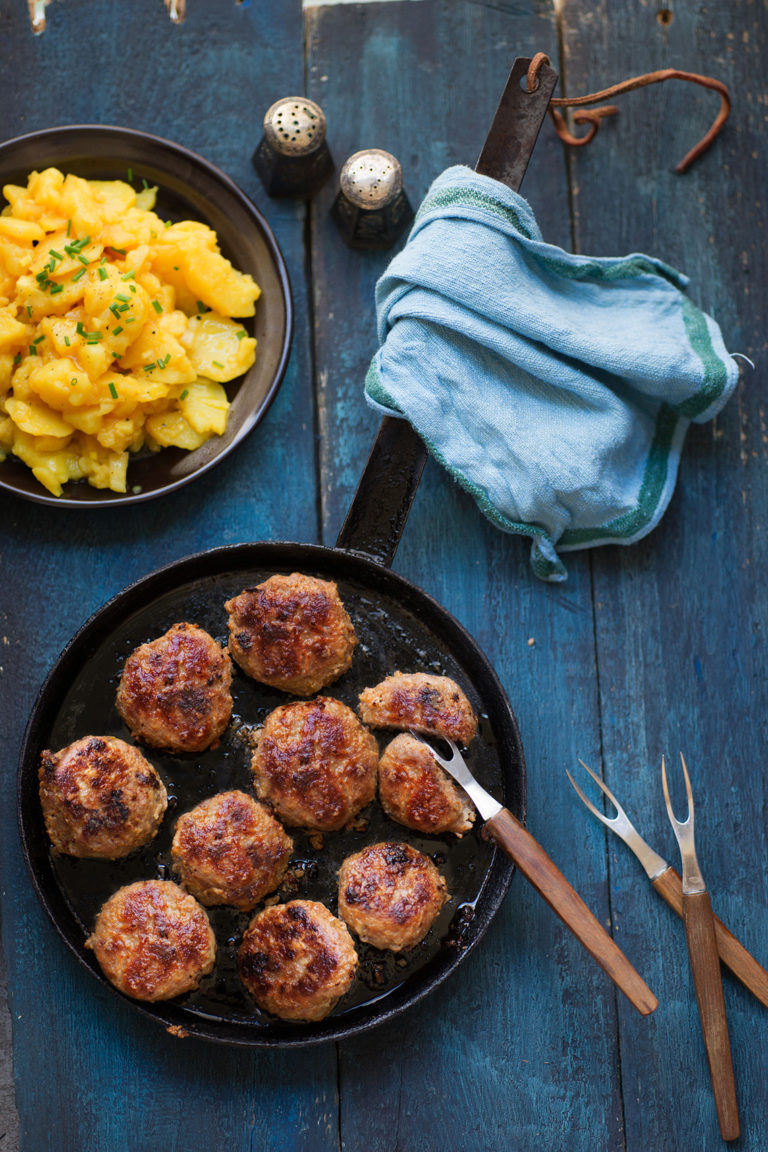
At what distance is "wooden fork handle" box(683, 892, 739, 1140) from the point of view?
2.80 metres

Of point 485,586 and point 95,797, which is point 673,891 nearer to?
point 485,586

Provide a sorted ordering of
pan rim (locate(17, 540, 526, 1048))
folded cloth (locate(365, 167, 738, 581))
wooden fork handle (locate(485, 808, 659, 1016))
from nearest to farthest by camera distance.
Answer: wooden fork handle (locate(485, 808, 659, 1016)) < pan rim (locate(17, 540, 526, 1048)) < folded cloth (locate(365, 167, 738, 581))

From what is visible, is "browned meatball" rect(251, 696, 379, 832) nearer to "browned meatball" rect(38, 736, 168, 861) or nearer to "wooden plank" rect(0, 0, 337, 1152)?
"browned meatball" rect(38, 736, 168, 861)

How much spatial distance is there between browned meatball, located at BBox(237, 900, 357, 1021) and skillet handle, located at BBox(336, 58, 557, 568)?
3.25ft

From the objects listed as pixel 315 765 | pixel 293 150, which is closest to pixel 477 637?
pixel 315 765

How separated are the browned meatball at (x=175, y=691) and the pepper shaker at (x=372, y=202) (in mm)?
1320

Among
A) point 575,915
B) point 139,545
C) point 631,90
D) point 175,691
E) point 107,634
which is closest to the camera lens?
point 575,915

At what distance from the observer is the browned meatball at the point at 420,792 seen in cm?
264

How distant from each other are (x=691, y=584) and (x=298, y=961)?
1641 mm

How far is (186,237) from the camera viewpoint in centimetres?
280

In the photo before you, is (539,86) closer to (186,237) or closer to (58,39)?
(186,237)

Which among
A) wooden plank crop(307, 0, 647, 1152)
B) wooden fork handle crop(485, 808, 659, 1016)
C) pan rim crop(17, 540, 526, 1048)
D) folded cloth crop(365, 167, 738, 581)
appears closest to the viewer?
wooden fork handle crop(485, 808, 659, 1016)

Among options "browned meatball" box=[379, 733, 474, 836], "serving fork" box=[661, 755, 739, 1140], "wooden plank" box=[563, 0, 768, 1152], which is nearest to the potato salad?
"browned meatball" box=[379, 733, 474, 836]

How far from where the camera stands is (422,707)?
2.68 meters
